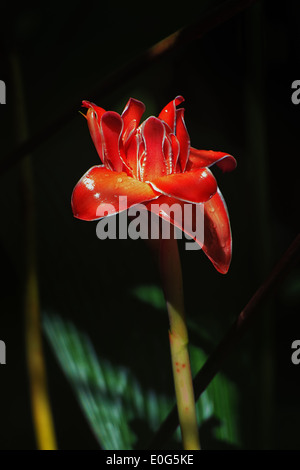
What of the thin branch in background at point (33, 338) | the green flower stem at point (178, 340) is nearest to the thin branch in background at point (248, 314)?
the green flower stem at point (178, 340)

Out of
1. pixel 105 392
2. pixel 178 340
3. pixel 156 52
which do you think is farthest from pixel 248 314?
pixel 105 392

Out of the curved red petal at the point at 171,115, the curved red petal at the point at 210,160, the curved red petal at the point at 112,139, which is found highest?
the curved red petal at the point at 171,115

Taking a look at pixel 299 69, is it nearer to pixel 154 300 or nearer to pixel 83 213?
pixel 154 300

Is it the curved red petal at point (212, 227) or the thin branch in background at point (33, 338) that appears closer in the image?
the curved red petal at point (212, 227)

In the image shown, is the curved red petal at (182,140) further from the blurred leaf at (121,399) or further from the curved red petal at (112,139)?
the blurred leaf at (121,399)

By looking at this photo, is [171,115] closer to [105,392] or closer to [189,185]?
[189,185]

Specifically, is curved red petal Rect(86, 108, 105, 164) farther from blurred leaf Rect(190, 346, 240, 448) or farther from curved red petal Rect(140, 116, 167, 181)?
blurred leaf Rect(190, 346, 240, 448)

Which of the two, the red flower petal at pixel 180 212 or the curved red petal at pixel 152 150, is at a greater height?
the curved red petal at pixel 152 150
